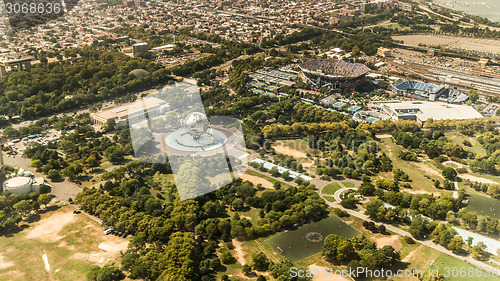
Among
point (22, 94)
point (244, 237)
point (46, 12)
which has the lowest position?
point (244, 237)

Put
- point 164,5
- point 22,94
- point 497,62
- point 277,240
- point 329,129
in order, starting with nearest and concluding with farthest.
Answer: point 277,240, point 329,129, point 22,94, point 497,62, point 164,5

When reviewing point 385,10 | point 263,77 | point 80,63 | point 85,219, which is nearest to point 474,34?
point 385,10

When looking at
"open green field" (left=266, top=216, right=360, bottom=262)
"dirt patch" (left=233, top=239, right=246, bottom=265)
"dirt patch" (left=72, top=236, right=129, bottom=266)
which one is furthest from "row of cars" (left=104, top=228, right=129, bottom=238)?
"open green field" (left=266, top=216, right=360, bottom=262)

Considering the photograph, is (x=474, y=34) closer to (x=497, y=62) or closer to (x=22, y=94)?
(x=497, y=62)

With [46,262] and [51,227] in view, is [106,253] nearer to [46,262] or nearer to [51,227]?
[46,262]

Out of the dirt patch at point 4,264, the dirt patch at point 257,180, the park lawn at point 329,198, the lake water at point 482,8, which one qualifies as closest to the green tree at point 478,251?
the park lawn at point 329,198

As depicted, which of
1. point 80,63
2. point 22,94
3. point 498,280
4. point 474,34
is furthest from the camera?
point 474,34

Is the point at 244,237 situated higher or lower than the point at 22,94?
lower

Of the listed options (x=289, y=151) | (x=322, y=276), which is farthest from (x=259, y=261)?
(x=289, y=151)
